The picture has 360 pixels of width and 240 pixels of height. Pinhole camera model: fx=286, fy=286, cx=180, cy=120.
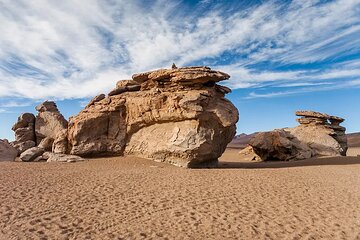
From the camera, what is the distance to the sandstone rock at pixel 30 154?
22.9m

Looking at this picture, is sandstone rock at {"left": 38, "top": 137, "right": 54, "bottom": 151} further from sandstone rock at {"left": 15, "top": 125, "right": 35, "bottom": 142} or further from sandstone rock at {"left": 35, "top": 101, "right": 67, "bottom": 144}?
sandstone rock at {"left": 15, "top": 125, "right": 35, "bottom": 142}

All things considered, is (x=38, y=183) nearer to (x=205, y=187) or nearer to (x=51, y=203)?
(x=51, y=203)

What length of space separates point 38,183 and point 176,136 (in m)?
9.95

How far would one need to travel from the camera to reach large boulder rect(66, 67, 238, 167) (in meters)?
20.2

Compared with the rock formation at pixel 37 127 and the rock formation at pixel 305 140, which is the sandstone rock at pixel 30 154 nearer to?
the rock formation at pixel 37 127

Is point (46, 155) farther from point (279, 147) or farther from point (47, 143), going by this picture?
point (279, 147)

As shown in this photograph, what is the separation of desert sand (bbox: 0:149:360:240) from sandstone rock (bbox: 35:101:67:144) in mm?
14052

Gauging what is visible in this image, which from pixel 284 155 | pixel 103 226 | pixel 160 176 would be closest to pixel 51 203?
pixel 103 226

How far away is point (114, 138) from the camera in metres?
23.6

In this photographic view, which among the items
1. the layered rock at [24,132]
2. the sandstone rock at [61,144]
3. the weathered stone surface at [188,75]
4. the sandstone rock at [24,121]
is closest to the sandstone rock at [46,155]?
the sandstone rock at [61,144]

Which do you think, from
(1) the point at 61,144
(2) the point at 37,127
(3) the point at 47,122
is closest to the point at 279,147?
(1) the point at 61,144

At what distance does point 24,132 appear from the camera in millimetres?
28828

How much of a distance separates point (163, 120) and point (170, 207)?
40.2 feet

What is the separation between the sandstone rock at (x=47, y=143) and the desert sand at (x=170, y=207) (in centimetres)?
1142
